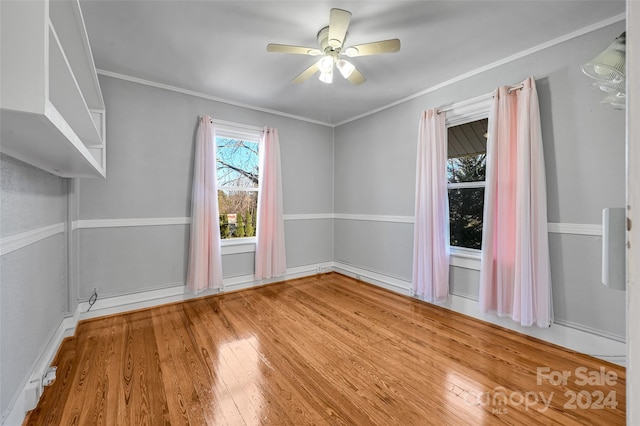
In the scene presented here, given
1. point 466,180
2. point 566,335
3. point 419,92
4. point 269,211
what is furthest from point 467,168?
point 269,211

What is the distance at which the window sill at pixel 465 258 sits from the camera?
282 centimetres

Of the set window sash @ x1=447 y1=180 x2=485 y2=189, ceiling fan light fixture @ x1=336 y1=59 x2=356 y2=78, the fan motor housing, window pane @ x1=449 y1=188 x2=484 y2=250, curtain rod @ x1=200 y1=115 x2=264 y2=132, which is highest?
the fan motor housing

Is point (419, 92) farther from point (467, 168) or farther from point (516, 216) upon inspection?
point (516, 216)

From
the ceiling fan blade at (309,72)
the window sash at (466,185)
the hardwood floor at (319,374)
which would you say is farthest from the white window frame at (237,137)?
the window sash at (466,185)

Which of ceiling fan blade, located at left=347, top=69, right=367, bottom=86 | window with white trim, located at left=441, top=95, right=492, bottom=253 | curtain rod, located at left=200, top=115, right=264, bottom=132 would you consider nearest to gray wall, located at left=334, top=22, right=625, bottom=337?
window with white trim, located at left=441, top=95, right=492, bottom=253

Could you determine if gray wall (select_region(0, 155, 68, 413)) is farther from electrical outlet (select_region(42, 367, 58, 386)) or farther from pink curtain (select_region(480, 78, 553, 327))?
pink curtain (select_region(480, 78, 553, 327))

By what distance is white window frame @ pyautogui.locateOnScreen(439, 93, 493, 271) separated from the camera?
A: 278 cm

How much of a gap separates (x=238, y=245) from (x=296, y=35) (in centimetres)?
254

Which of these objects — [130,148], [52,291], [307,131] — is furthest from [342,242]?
[52,291]

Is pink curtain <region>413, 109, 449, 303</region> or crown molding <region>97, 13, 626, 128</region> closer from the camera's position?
crown molding <region>97, 13, 626, 128</region>

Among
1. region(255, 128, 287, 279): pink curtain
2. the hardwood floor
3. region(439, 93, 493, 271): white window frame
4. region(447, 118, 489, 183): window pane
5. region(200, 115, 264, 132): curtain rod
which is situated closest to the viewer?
the hardwood floor

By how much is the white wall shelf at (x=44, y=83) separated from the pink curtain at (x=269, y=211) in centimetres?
202

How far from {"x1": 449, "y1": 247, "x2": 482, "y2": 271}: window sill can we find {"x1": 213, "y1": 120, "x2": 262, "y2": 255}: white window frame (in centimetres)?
252

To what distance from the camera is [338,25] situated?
184 centimetres
